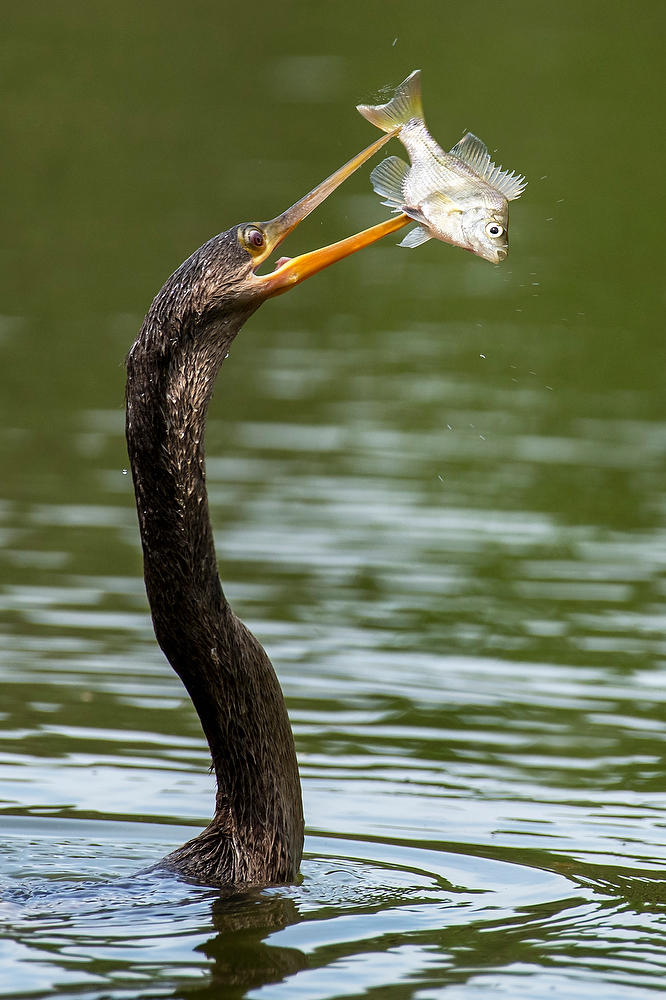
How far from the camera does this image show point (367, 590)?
10.9 m

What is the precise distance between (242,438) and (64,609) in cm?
368

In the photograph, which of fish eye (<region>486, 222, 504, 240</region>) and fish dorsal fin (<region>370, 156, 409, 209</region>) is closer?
fish eye (<region>486, 222, 504, 240</region>)

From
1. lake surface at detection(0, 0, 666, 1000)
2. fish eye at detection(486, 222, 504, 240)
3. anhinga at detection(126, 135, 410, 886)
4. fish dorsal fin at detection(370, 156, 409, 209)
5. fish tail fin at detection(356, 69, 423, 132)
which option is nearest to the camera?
anhinga at detection(126, 135, 410, 886)

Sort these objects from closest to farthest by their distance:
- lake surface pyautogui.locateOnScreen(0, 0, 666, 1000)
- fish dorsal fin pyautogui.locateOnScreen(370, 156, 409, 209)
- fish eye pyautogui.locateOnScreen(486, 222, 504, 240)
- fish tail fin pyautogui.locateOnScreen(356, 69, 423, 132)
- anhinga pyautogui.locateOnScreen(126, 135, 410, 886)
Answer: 1. anhinga pyautogui.locateOnScreen(126, 135, 410, 886)
2. lake surface pyautogui.locateOnScreen(0, 0, 666, 1000)
3. fish eye pyautogui.locateOnScreen(486, 222, 504, 240)
4. fish dorsal fin pyautogui.locateOnScreen(370, 156, 409, 209)
5. fish tail fin pyautogui.locateOnScreen(356, 69, 423, 132)

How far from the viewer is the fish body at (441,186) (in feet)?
22.5

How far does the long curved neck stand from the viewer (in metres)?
6.26

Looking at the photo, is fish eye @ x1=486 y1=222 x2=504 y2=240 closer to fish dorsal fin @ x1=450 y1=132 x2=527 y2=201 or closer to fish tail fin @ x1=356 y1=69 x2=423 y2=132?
fish dorsal fin @ x1=450 y1=132 x2=527 y2=201

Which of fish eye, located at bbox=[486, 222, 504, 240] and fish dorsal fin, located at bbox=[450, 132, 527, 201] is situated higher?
fish dorsal fin, located at bbox=[450, 132, 527, 201]

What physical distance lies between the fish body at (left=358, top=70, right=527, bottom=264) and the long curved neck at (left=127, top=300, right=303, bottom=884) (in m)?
0.85

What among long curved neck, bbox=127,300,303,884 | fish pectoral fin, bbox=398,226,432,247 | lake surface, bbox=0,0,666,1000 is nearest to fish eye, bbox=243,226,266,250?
long curved neck, bbox=127,300,303,884

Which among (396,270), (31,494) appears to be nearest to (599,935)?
(31,494)

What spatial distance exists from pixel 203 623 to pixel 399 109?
6.77 feet

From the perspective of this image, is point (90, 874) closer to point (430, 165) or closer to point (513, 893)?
point (513, 893)

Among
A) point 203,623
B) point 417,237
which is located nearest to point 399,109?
point 417,237
